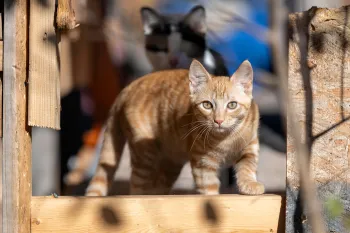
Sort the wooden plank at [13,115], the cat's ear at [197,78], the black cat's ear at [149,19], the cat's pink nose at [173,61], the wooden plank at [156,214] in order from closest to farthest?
the wooden plank at [13,115]
the wooden plank at [156,214]
the cat's ear at [197,78]
the cat's pink nose at [173,61]
the black cat's ear at [149,19]

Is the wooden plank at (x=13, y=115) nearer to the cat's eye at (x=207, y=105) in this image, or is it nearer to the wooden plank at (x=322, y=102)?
the cat's eye at (x=207, y=105)

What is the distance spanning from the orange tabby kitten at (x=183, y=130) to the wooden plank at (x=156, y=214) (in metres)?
0.28

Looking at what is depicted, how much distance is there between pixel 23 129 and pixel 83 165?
2.74 m

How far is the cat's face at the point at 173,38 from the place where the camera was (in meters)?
5.36

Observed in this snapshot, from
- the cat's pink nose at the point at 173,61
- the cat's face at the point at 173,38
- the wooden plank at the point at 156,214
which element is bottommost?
the wooden plank at the point at 156,214

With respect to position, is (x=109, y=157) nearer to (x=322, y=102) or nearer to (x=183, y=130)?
(x=183, y=130)

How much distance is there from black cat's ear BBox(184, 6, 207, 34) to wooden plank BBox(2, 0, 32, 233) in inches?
116

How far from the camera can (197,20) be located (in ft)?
17.9

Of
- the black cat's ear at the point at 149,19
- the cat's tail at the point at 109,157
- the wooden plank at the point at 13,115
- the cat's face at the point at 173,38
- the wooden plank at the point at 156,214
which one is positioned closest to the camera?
the wooden plank at the point at 13,115

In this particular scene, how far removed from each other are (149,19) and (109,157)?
2.00 metres

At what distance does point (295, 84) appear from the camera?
272 centimetres

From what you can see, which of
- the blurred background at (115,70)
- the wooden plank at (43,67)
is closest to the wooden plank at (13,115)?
the wooden plank at (43,67)

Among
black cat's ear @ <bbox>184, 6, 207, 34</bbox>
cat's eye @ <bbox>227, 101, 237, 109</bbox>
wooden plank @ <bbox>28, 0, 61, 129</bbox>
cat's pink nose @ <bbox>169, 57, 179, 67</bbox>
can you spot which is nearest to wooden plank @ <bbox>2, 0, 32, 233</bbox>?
wooden plank @ <bbox>28, 0, 61, 129</bbox>

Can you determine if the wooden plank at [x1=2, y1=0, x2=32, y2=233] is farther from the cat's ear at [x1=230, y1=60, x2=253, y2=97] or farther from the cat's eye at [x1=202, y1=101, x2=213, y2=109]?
the cat's ear at [x1=230, y1=60, x2=253, y2=97]
